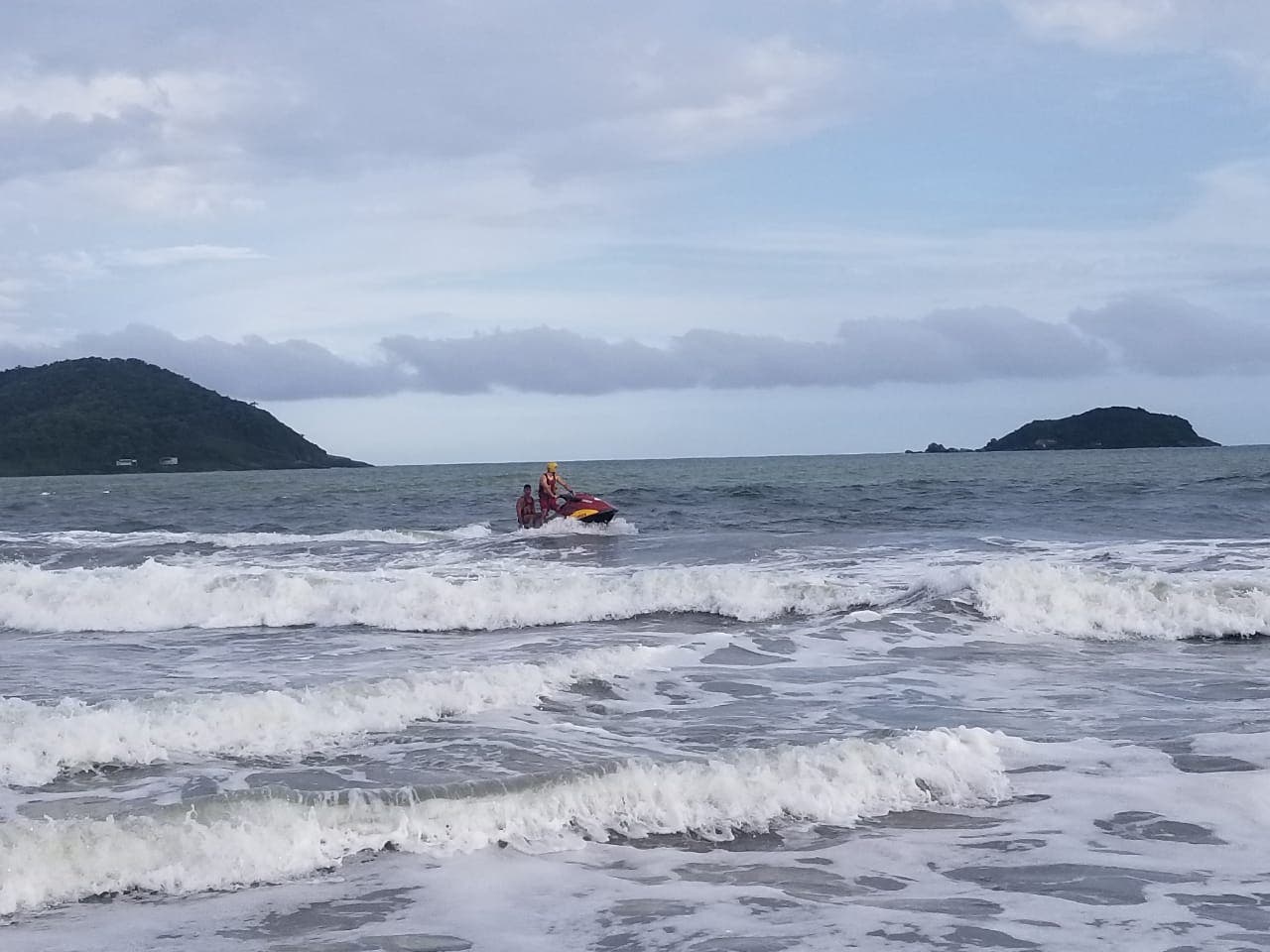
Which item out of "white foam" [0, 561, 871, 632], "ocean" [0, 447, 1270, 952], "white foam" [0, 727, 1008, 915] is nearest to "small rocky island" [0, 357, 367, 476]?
"white foam" [0, 561, 871, 632]

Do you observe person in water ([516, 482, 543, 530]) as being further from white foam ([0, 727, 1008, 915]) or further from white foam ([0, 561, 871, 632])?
white foam ([0, 727, 1008, 915])

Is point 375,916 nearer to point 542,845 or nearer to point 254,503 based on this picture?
point 542,845

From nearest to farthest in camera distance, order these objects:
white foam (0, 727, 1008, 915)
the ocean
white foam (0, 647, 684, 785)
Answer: the ocean → white foam (0, 727, 1008, 915) → white foam (0, 647, 684, 785)

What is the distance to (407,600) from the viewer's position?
53.5ft

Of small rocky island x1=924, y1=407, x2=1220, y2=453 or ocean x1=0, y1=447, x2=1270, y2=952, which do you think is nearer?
ocean x1=0, y1=447, x2=1270, y2=952

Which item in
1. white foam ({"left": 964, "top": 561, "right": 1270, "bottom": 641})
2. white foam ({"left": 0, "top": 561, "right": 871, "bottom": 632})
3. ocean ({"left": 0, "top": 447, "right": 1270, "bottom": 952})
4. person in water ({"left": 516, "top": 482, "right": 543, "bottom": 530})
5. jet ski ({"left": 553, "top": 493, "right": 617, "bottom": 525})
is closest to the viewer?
ocean ({"left": 0, "top": 447, "right": 1270, "bottom": 952})

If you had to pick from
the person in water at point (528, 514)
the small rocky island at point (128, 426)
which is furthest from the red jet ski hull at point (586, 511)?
the small rocky island at point (128, 426)

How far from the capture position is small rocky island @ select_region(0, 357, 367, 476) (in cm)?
13550

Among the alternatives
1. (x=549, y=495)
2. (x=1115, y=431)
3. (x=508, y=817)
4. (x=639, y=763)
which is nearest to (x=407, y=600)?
(x=639, y=763)

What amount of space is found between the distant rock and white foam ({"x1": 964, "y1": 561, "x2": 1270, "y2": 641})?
133 metres

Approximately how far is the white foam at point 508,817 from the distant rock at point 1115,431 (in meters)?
142

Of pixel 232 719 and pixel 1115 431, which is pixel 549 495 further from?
pixel 1115 431

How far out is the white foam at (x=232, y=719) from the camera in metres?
7.84

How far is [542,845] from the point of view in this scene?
21.3ft
